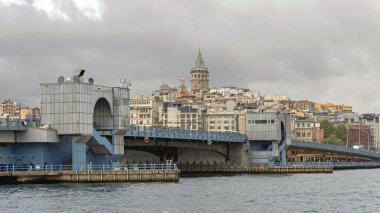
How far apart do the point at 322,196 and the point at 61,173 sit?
105 ft

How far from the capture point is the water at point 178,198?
82.1 meters

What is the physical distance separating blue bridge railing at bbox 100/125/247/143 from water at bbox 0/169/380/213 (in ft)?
66.3

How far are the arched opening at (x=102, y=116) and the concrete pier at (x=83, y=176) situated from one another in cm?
1026

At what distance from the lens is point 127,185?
10844 cm

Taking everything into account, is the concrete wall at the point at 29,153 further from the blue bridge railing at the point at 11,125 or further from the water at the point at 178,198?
the water at the point at 178,198

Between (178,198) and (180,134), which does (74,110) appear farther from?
(180,134)

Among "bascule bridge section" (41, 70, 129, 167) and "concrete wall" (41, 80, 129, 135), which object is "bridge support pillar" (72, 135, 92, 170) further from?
"concrete wall" (41, 80, 129, 135)

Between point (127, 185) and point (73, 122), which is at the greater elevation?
point (73, 122)

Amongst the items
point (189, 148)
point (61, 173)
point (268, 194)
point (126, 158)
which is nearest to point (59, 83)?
point (61, 173)

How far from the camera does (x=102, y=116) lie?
122 meters

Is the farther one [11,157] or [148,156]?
[148,156]

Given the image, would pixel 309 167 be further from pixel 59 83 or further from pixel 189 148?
pixel 59 83

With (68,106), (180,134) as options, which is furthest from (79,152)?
(180,134)

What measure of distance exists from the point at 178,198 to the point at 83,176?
21.5m
